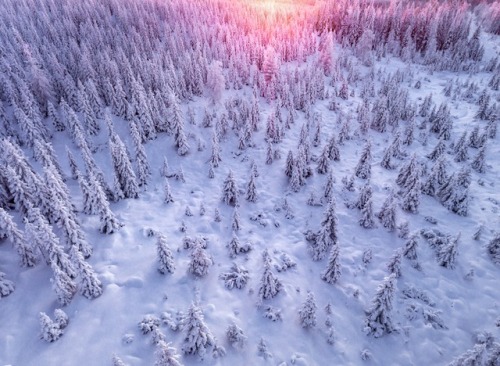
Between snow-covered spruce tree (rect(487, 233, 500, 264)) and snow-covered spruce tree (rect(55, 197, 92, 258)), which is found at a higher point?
snow-covered spruce tree (rect(55, 197, 92, 258))

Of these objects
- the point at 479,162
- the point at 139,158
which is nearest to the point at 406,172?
the point at 479,162

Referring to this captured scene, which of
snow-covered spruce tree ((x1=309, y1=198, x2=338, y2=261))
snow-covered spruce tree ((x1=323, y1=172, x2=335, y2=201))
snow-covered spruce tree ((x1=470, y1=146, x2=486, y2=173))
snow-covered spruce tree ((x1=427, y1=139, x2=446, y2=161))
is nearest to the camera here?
snow-covered spruce tree ((x1=309, y1=198, x2=338, y2=261))

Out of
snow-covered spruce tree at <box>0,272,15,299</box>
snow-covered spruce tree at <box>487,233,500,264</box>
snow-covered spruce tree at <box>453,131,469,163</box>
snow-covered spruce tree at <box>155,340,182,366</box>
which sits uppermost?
snow-covered spruce tree at <box>155,340,182,366</box>

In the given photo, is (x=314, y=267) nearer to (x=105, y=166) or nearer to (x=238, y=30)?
(x=105, y=166)

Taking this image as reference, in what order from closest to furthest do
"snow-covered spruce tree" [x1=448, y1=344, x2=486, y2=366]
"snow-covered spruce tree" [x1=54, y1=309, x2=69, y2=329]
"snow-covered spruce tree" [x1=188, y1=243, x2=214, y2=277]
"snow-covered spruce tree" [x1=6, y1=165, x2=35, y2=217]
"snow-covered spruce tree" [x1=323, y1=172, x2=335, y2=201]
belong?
"snow-covered spruce tree" [x1=448, y1=344, x2=486, y2=366], "snow-covered spruce tree" [x1=54, y1=309, x2=69, y2=329], "snow-covered spruce tree" [x1=188, y1=243, x2=214, y2=277], "snow-covered spruce tree" [x1=6, y1=165, x2=35, y2=217], "snow-covered spruce tree" [x1=323, y1=172, x2=335, y2=201]

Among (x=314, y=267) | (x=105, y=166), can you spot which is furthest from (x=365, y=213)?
(x=105, y=166)

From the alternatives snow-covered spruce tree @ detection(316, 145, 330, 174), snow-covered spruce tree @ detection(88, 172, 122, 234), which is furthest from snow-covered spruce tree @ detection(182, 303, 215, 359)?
snow-covered spruce tree @ detection(316, 145, 330, 174)

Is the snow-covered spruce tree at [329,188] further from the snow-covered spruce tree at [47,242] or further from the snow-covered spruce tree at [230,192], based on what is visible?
the snow-covered spruce tree at [47,242]

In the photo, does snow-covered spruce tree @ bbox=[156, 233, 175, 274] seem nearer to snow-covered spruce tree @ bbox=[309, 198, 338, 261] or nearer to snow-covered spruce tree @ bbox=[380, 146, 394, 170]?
snow-covered spruce tree @ bbox=[309, 198, 338, 261]
